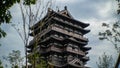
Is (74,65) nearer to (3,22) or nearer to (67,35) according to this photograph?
(67,35)

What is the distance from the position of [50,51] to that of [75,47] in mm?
5805

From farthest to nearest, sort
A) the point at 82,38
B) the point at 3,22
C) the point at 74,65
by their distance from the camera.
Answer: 1. the point at 82,38
2. the point at 74,65
3. the point at 3,22

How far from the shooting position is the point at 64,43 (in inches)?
1580

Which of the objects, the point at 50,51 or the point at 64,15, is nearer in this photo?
the point at 50,51

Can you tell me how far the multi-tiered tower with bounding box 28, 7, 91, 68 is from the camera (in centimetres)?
3791

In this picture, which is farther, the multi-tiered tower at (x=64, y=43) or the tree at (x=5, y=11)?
the multi-tiered tower at (x=64, y=43)

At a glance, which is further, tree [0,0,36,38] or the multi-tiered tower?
the multi-tiered tower

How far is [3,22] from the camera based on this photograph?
19.5ft

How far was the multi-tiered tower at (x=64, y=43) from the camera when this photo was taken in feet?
124

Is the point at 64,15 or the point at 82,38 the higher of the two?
the point at 64,15

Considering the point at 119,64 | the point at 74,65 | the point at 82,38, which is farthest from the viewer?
the point at 82,38

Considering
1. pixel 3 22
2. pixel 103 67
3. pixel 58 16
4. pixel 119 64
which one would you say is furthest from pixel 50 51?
pixel 119 64

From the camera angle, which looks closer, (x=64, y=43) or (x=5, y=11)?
(x=5, y=11)

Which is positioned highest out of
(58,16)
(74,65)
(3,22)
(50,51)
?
(58,16)
